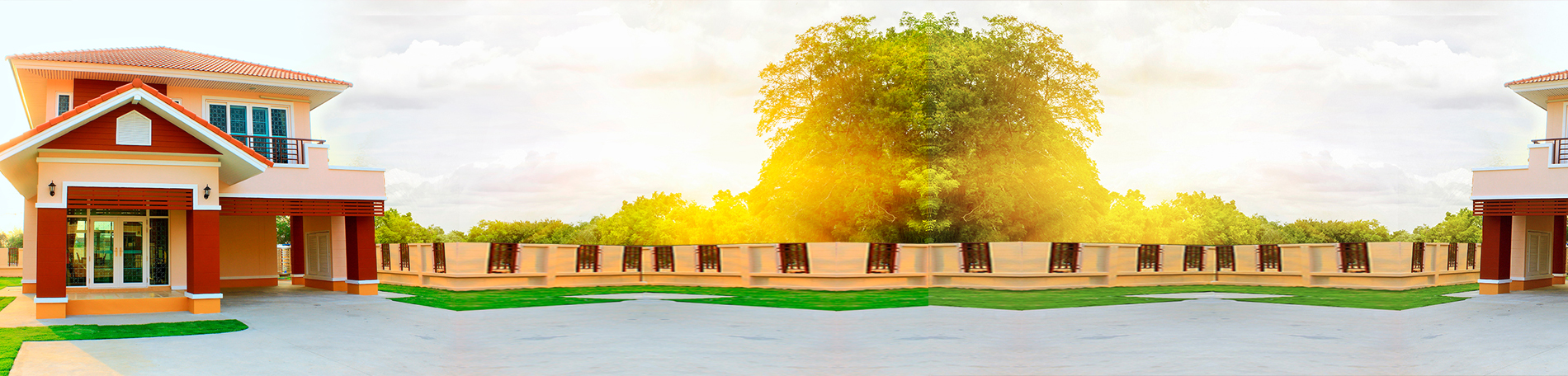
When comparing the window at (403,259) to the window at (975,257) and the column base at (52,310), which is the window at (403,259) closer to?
the column base at (52,310)

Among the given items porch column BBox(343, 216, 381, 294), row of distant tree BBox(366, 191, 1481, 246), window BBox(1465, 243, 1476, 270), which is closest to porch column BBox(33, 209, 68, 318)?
porch column BBox(343, 216, 381, 294)

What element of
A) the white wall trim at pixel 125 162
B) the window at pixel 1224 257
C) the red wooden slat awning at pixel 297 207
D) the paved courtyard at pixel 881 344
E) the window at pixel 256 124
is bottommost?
the paved courtyard at pixel 881 344

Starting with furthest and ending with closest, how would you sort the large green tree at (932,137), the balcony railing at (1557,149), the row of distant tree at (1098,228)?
the large green tree at (932,137)
the row of distant tree at (1098,228)
the balcony railing at (1557,149)

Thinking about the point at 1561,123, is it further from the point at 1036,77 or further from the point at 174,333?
the point at 174,333

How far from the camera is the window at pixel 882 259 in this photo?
1700 cm

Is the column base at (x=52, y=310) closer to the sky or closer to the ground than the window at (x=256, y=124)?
closer to the ground

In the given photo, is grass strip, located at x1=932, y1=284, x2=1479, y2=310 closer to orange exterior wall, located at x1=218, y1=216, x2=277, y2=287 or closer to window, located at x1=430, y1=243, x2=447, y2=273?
window, located at x1=430, y1=243, x2=447, y2=273

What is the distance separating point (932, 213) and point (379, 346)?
1506 cm

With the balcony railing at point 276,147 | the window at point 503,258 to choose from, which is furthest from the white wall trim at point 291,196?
the window at point 503,258

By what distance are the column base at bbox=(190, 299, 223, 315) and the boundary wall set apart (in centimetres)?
451

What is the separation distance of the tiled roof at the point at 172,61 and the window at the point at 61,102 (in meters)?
0.72

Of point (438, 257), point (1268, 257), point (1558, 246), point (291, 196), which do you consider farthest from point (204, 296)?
point (1558, 246)

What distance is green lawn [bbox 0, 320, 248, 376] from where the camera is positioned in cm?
1008

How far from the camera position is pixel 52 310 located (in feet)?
40.6
